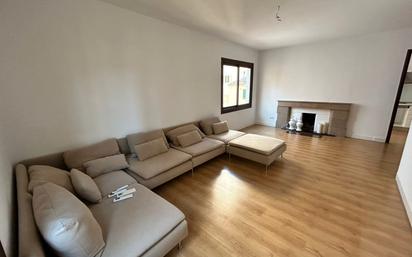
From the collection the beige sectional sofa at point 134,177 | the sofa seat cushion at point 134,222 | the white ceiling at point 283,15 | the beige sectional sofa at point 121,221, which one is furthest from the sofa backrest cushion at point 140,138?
the white ceiling at point 283,15

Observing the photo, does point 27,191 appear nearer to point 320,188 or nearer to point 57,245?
point 57,245

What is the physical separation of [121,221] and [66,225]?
1.61ft

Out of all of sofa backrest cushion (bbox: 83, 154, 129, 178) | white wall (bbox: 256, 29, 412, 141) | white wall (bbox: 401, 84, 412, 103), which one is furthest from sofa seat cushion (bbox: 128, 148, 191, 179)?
white wall (bbox: 401, 84, 412, 103)

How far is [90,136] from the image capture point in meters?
2.61

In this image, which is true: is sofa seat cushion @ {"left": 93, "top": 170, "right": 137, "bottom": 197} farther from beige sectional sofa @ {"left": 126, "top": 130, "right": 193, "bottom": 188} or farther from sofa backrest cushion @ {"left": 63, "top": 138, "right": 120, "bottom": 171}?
sofa backrest cushion @ {"left": 63, "top": 138, "right": 120, "bottom": 171}

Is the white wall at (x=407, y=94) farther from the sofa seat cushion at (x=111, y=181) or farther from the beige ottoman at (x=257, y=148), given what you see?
the sofa seat cushion at (x=111, y=181)

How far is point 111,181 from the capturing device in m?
2.14

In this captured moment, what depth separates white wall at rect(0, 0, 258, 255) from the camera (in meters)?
1.95

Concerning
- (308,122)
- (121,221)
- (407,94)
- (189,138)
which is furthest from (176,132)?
(407,94)

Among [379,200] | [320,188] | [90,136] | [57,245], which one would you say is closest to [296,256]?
[320,188]

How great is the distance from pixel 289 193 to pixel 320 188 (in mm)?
533

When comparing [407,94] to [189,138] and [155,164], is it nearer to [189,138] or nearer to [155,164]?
[189,138]

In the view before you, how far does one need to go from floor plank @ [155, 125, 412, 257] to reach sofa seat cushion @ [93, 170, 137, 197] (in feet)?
2.09

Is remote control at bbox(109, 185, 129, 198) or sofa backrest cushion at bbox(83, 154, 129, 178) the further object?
sofa backrest cushion at bbox(83, 154, 129, 178)
